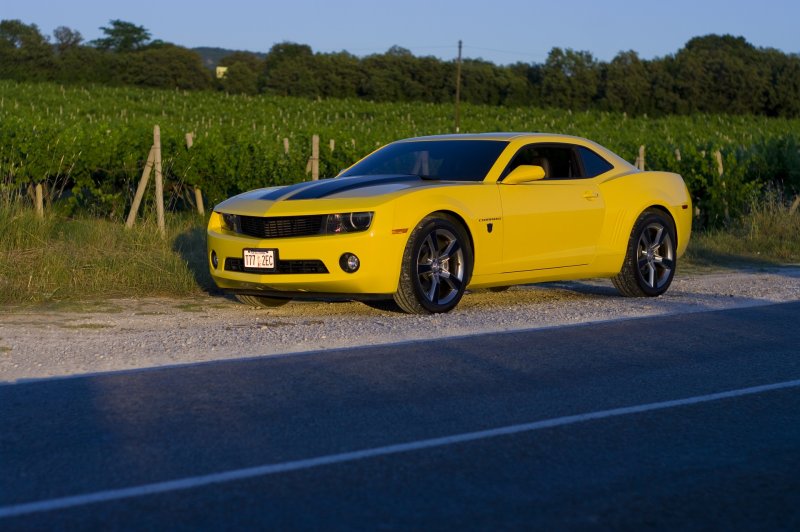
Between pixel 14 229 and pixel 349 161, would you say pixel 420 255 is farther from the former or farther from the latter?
pixel 349 161

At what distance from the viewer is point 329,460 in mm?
5172

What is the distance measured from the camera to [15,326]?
9.43 m

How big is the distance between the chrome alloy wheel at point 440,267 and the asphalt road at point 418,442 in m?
1.83

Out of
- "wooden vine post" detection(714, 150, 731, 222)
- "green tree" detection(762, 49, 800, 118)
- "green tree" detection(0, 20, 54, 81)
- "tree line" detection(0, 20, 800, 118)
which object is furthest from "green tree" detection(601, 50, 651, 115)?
"wooden vine post" detection(714, 150, 731, 222)

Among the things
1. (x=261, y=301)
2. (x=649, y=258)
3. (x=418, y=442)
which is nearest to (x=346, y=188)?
(x=261, y=301)

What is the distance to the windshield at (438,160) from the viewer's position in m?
10.8

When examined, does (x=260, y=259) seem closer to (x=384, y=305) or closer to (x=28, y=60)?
(x=384, y=305)

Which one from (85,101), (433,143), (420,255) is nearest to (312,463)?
(420,255)

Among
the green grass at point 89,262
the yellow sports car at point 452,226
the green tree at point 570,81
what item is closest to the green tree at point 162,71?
the green tree at point 570,81

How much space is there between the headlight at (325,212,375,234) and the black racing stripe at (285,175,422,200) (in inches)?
12.7

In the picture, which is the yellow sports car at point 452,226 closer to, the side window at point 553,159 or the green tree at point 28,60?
the side window at point 553,159

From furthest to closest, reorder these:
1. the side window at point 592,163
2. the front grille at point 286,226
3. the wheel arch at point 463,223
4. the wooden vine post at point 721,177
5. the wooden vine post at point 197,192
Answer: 1. the wooden vine post at point 721,177
2. the wooden vine post at point 197,192
3. the side window at point 592,163
4. the wheel arch at point 463,223
5. the front grille at point 286,226

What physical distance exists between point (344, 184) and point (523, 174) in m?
1.58

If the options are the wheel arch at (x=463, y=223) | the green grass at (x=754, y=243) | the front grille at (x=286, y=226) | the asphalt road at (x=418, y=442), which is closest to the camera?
the asphalt road at (x=418, y=442)
